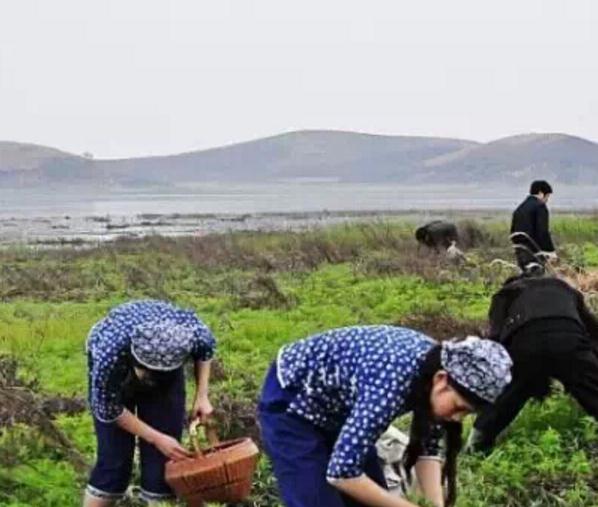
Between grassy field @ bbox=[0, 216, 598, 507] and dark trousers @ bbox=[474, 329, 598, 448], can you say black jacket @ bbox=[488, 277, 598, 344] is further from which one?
grassy field @ bbox=[0, 216, 598, 507]

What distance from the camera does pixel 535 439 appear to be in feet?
24.8

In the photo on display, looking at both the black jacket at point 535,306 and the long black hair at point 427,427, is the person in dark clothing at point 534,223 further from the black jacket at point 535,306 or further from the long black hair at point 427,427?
the long black hair at point 427,427

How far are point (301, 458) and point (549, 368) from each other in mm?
2987

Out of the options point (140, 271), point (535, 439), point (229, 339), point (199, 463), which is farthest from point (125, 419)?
point (140, 271)

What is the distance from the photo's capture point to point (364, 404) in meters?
3.75

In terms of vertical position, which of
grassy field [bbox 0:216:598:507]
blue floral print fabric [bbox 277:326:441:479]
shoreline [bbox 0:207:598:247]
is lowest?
shoreline [bbox 0:207:598:247]

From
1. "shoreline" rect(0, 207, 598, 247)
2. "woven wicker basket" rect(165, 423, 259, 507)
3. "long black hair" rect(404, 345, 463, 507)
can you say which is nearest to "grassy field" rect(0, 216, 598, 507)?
"woven wicker basket" rect(165, 423, 259, 507)

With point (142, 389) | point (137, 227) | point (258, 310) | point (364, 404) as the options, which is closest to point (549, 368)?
point (142, 389)

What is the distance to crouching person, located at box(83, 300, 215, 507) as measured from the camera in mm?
5176

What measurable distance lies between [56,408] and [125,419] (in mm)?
3353

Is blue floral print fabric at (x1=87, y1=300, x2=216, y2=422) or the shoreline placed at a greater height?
blue floral print fabric at (x1=87, y1=300, x2=216, y2=422)

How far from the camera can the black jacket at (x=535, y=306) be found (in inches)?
268

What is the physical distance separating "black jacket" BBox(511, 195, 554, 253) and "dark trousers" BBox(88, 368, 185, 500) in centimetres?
794

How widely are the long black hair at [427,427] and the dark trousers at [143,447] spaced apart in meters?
1.50
